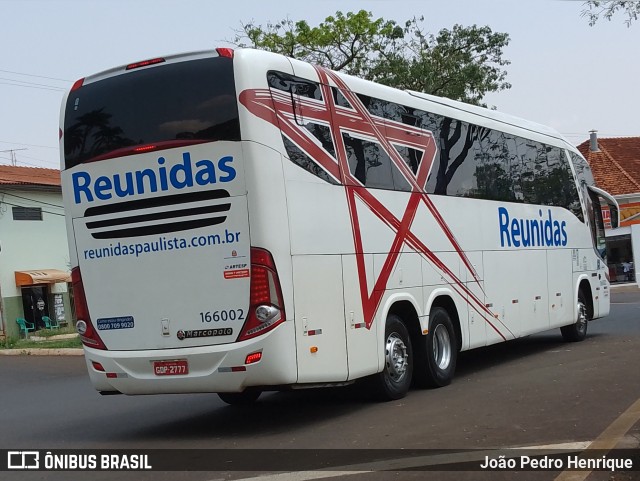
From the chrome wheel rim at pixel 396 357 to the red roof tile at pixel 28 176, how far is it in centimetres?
2809

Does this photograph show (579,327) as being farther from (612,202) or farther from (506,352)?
(612,202)

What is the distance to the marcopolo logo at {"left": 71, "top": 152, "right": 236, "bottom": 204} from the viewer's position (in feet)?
28.4

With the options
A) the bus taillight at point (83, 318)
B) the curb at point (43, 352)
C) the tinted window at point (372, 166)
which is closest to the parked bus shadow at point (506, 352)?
the tinted window at point (372, 166)

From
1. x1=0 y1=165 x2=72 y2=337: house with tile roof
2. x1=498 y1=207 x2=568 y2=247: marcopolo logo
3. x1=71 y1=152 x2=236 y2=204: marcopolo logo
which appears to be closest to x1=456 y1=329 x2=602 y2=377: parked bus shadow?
x1=498 y1=207 x2=568 y2=247: marcopolo logo

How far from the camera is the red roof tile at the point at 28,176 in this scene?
36.3 meters

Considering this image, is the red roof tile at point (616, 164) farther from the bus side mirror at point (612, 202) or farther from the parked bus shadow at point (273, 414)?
the parked bus shadow at point (273, 414)

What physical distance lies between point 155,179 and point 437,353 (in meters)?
4.78

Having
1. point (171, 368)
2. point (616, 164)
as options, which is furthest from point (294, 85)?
point (616, 164)

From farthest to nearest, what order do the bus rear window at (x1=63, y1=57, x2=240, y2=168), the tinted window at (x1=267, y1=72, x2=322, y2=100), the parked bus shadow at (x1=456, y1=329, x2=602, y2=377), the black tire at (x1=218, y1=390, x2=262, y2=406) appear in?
the parked bus shadow at (x1=456, y1=329, x2=602, y2=377) < the black tire at (x1=218, y1=390, x2=262, y2=406) < the tinted window at (x1=267, y1=72, x2=322, y2=100) < the bus rear window at (x1=63, y1=57, x2=240, y2=168)

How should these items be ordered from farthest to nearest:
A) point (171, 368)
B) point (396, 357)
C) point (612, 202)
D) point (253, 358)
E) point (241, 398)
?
point (612, 202) < point (241, 398) < point (396, 357) < point (171, 368) < point (253, 358)

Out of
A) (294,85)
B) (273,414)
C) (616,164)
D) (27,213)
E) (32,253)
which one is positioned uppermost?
(616,164)

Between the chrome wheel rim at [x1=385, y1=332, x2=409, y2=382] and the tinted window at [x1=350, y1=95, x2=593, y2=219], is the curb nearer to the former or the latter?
the tinted window at [x1=350, y1=95, x2=593, y2=219]

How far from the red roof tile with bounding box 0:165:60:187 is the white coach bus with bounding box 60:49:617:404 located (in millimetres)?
27600

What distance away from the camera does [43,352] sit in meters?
22.4
